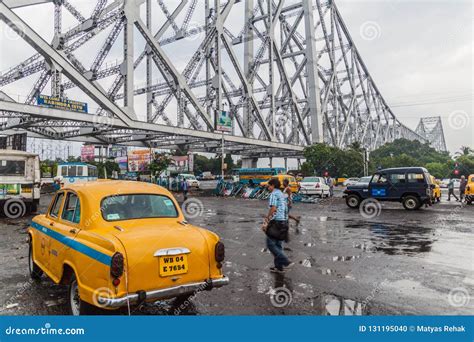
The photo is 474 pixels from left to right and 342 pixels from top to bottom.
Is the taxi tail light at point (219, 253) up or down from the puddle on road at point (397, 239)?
up

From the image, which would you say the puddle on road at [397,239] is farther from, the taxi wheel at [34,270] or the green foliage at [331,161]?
the green foliage at [331,161]

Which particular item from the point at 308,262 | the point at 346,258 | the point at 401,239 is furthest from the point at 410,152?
the point at 308,262

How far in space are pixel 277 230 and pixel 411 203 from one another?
12626 mm

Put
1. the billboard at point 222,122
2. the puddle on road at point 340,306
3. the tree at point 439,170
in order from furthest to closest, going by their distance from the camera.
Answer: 1. the tree at point 439,170
2. the billboard at point 222,122
3. the puddle on road at point 340,306

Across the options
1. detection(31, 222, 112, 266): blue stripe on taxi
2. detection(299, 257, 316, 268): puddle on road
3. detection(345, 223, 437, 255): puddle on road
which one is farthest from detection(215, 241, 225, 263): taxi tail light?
detection(345, 223, 437, 255): puddle on road

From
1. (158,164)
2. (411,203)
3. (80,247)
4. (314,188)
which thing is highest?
(158,164)

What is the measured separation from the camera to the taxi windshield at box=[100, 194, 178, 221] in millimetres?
4281

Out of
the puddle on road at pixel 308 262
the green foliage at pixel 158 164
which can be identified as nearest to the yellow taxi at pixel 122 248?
the puddle on road at pixel 308 262

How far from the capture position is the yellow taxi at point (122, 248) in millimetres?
3531

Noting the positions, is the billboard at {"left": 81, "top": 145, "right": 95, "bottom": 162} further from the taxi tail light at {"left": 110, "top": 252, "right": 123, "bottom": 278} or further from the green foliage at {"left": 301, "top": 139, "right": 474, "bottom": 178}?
the taxi tail light at {"left": 110, "top": 252, "right": 123, "bottom": 278}

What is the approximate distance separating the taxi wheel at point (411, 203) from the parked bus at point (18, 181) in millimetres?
16110

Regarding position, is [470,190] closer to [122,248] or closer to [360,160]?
[122,248]

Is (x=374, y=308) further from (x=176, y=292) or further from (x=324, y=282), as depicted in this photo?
(x=176, y=292)

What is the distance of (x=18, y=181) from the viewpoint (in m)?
13.4
